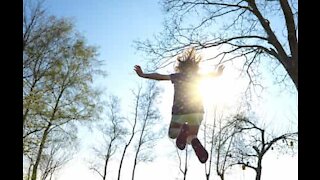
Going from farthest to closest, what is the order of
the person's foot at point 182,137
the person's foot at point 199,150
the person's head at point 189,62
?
the person's foot at point 182,137 → the person's foot at point 199,150 → the person's head at point 189,62

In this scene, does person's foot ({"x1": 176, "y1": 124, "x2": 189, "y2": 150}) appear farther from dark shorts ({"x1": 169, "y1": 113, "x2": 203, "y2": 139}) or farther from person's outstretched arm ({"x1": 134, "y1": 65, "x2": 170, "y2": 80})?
person's outstretched arm ({"x1": 134, "y1": 65, "x2": 170, "y2": 80})

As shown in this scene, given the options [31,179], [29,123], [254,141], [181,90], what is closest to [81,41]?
Answer: [29,123]

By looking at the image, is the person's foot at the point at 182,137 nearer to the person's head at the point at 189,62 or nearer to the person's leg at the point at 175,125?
the person's leg at the point at 175,125

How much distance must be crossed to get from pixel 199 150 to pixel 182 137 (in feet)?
0.66

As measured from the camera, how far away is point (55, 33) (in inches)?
733

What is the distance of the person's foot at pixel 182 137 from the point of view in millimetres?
3820

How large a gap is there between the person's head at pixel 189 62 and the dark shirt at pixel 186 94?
0.14ft

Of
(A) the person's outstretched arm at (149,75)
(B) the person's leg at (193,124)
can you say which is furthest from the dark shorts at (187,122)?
(A) the person's outstretched arm at (149,75)

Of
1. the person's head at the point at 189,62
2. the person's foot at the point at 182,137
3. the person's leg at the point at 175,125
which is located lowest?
the person's foot at the point at 182,137

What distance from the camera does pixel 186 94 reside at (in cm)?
373

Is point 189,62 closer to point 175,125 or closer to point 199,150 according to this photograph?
point 175,125

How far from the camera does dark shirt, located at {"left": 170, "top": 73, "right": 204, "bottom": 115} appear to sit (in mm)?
3629

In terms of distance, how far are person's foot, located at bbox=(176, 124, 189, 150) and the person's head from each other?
50 centimetres
